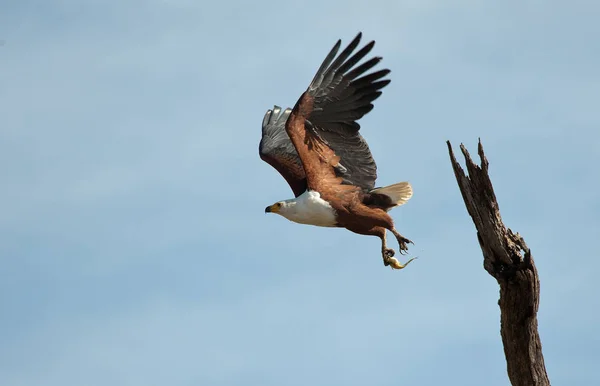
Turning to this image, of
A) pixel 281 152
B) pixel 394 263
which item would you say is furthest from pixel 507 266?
pixel 281 152

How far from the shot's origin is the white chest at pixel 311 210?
9203 millimetres

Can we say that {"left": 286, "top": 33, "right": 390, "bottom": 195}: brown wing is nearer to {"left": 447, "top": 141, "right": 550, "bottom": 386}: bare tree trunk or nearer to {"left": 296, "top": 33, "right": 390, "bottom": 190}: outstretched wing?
{"left": 296, "top": 33, "right": 390, "bottom": 190}: outstretched wing

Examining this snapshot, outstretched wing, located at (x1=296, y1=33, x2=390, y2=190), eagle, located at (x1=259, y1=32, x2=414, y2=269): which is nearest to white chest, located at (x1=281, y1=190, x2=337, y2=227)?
eagle, located at (x1=259, y1=32, x2=414, y2=269)

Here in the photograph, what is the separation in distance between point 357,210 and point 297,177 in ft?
4.77

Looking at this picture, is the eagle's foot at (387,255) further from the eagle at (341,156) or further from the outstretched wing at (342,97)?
the outstretched wing at (342,97)

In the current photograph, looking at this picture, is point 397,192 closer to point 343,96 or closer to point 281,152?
point 343,96

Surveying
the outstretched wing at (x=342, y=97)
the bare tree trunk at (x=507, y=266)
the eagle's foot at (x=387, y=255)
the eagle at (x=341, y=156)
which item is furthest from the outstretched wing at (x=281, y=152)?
the bare tree trunk at (x=507, y=266)

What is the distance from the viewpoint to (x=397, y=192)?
9641 millimetres

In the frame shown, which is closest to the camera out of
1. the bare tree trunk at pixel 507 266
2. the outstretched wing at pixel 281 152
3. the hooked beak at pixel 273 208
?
the bare tree trunk at pixel 507 266

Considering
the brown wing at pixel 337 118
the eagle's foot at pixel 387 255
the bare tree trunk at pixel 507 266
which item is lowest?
the bare tree trunk at pixel 507 266

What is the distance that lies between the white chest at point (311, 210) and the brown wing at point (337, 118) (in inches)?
7.4

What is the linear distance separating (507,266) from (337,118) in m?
3.16

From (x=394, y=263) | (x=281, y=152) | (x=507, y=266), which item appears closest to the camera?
(x=507, y=266)

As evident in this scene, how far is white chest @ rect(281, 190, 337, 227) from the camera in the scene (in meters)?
9.20
